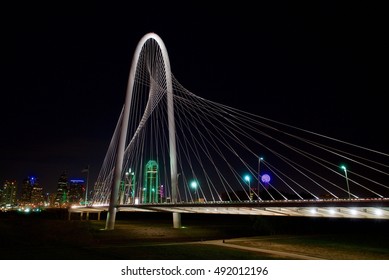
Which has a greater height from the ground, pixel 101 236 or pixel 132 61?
pixel 132 61

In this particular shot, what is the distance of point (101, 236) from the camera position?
31.4m

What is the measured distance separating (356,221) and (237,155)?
114 ft

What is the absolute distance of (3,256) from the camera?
53.6 ft

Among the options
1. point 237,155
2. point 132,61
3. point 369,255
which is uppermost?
point 132,61

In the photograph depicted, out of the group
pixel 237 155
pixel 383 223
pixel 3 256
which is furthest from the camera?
pixel 383 223

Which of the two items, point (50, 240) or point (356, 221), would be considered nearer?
point (50, 240)

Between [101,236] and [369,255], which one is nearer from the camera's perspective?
[369,255]

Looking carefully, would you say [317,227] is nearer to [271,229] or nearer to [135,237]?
[271,229]

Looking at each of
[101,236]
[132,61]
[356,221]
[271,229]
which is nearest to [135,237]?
[101,236]

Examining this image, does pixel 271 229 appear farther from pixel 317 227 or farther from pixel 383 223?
pixel 383 223
